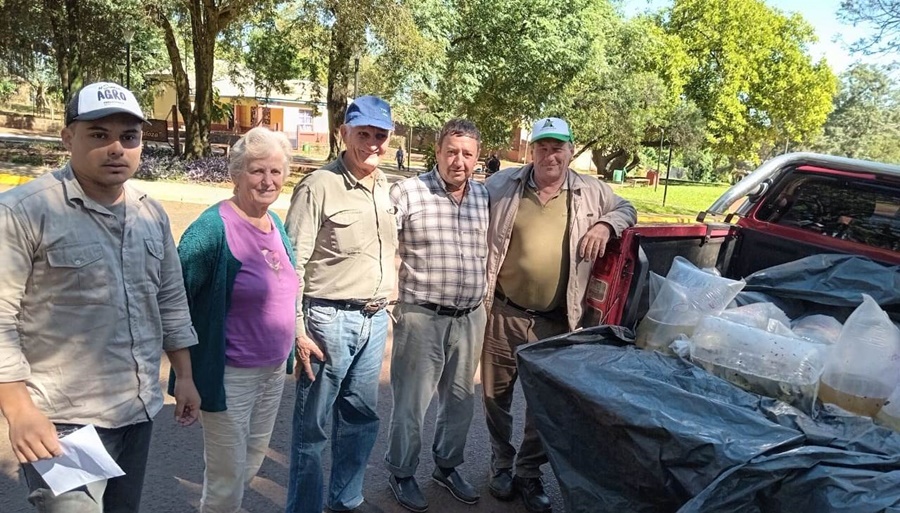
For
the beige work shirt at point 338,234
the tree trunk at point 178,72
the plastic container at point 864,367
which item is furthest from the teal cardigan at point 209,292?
the tree trunk at point 178,72

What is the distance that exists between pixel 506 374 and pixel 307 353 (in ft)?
3.95

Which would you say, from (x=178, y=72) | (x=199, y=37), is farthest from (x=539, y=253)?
(x=178, y=72)

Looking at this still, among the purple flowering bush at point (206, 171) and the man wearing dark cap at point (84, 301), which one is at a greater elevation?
the man wearing dark cap at point (84, 301)

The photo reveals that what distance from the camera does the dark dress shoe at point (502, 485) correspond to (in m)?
3.46

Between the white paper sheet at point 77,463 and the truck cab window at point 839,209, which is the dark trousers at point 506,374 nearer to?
the truck cab window at point 839,209

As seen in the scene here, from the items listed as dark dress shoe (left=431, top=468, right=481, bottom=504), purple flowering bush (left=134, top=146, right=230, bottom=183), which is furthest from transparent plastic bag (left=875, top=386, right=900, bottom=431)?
purple flowering bush (left=134, top=146, right=230, bottom=183)

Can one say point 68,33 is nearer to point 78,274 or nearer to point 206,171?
point 206,171

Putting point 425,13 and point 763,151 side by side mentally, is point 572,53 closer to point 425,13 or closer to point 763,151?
point 425,13

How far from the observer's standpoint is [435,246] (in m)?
3.08

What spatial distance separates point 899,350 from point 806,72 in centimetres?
3794

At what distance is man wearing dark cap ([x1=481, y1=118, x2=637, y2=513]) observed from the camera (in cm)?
320

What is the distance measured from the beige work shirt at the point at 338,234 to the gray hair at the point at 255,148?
30 centimetres

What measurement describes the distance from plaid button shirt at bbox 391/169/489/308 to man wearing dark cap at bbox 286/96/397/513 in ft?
0.43

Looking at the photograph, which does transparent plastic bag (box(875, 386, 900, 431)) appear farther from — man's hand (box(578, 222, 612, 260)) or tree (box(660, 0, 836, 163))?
tree (box(660, 0, 836, 163))
